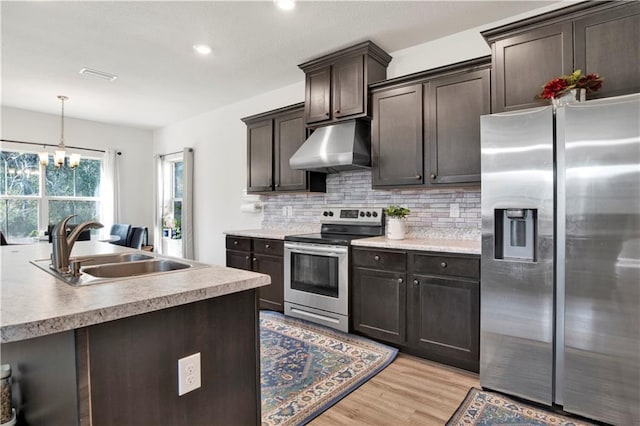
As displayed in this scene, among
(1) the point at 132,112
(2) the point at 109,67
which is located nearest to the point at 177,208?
(1) the point at 132,112

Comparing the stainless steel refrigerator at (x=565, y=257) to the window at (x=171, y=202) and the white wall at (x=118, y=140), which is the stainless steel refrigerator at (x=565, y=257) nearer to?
the window at (x=171, y=202)

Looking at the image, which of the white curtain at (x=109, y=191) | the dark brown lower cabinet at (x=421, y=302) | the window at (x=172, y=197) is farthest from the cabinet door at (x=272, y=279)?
the white curtain at (x=109, y=191)

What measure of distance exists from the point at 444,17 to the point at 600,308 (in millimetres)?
2341

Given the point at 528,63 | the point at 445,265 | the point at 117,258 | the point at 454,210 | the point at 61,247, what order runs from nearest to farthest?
the point at 61,247 → the point at 117,258 → the point at 528,63 → the point at 445,265 → the point at 454,210

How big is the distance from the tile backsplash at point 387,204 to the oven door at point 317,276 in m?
0.73

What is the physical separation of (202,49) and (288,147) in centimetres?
131

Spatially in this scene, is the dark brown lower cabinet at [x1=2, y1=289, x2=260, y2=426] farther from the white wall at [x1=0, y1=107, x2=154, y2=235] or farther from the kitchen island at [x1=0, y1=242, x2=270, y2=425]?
the white wall at [x1=0, y1=107, x2=154, y2=235]

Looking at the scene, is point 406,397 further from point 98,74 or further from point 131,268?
point 98,74

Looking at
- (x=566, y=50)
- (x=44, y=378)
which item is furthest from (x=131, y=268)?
(x=566, y=50)

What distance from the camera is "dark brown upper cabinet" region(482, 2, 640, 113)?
6.66 feet

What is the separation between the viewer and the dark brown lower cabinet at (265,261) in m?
3.71

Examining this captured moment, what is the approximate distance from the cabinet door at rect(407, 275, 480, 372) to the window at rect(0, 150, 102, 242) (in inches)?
220

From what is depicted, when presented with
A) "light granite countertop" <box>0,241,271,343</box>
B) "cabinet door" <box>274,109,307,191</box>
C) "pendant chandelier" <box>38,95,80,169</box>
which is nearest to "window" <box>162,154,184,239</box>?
"pendant chandelier" <box>38,95,80,169</box>

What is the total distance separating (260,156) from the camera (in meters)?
4.38
